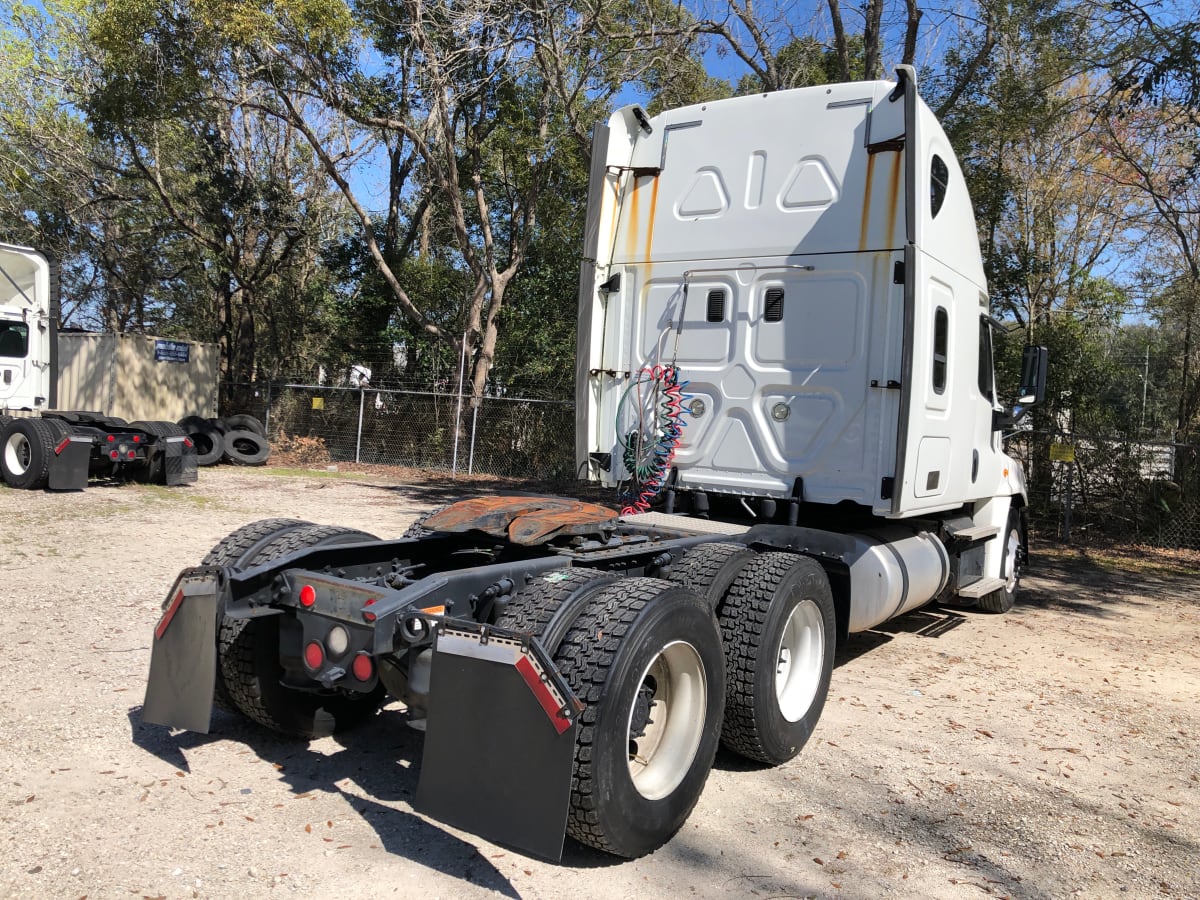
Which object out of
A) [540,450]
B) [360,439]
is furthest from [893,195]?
[360,439]

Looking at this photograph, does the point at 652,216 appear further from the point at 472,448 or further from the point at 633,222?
the point at 472,448

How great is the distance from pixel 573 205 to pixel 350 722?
17611 millimetres

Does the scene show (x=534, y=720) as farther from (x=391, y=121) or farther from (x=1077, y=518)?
(x=391, y=121)

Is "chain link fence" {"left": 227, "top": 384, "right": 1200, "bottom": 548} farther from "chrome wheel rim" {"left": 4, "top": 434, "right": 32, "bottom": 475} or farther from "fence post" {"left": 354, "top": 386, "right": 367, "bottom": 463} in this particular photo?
"chrome wheel rim" {"left": 4, "top": 434, "right": 32, "bottom": 475}

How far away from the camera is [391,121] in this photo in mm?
17641

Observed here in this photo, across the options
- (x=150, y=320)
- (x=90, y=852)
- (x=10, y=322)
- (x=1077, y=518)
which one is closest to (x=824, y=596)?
(x=90, y=852)

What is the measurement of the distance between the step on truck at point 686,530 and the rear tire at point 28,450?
9.43 meters

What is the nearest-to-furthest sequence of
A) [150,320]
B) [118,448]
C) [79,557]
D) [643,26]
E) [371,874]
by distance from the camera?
1. [371,874]
2. [79,557]
3. [118,448]
4. [643,26]
5. [150,320]

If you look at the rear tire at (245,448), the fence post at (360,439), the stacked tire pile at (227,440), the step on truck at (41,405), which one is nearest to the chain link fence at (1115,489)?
the step on truck at (41,405)

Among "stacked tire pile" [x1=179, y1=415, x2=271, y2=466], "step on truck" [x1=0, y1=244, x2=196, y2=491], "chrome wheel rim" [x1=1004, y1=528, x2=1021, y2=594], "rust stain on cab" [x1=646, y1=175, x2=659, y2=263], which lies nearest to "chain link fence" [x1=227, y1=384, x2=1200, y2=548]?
"stacked tire pile" [x1=179, y1=415, x2=271, y2=466]

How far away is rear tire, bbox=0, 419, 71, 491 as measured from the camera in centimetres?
1220

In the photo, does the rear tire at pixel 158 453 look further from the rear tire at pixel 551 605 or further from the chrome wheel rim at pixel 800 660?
the rear tire at pixel 551 605

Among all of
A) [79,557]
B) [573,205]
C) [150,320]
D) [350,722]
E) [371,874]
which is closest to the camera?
[371,874]

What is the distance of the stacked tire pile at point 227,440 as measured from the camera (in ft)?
56.4
